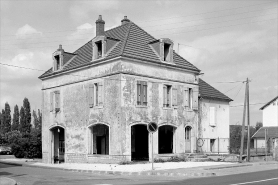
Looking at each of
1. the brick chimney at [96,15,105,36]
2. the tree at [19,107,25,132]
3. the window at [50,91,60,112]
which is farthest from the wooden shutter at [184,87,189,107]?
the tree at [19,107,25,132]

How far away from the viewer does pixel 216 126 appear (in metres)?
35.4

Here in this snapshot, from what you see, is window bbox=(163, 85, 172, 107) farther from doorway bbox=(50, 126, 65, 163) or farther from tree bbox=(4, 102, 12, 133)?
tree bbox=(4, 102, 12, 133)

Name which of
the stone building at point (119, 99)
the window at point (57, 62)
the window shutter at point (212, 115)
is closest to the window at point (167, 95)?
the stone building at point (119, 99)

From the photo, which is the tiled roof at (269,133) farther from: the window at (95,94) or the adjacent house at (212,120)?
the window at (95,94)

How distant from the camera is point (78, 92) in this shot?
100ft

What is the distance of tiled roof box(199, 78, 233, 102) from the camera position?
116 ft

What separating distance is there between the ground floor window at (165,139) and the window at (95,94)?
5721mm

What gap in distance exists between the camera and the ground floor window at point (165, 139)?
3086 centimetres

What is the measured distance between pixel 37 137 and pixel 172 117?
16.8 metres

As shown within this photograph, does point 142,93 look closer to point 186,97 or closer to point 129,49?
point 129,49

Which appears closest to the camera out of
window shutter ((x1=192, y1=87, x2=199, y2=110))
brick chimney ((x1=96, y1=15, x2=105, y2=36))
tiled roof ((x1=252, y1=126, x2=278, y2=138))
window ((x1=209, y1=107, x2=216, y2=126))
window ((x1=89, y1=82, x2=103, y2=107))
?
window ((x1=89, y1=82, x2=103, y2=107))

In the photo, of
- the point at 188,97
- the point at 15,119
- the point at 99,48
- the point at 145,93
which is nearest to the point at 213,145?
the point at 188,97

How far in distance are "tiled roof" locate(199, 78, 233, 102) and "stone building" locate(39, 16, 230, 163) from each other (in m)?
3.31

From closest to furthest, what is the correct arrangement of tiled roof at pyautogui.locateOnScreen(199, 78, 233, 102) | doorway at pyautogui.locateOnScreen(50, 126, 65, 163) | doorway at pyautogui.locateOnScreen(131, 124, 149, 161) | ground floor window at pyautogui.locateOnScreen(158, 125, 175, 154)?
ground floor window at pyautogui.locateOnScreen(158, 125, 175, 154) → doorway at pyautogui.locateOnScreen(131, 124, 149, 161) → doorway at pyautogui.locateOnScreen(50, 126, 65, 163) → tiled roof at pyautogui.locateOnScreen(199, 78, 233, 102)
